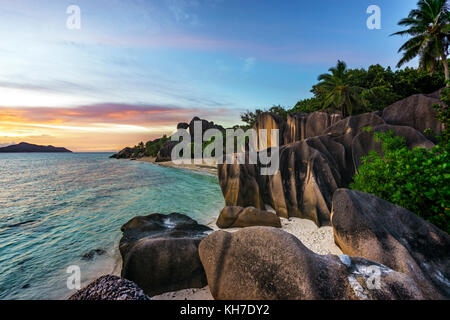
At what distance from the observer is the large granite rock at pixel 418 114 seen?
9.00 metres

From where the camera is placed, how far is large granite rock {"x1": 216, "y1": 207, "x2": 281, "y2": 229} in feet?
25.5

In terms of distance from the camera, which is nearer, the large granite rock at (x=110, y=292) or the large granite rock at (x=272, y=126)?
the large granite rock at (x=110, y=292)

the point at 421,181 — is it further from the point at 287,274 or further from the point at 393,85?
the point at 393,85

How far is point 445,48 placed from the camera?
63.5 ft

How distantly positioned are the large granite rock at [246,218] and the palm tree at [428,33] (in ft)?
84.1

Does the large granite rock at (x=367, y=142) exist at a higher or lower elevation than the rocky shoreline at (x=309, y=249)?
higher

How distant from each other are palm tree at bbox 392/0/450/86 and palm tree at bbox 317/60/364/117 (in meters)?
7.15

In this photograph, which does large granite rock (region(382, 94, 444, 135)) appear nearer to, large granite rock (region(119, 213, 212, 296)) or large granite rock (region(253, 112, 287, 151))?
large granite rock (region(253, 112, 287, 151))

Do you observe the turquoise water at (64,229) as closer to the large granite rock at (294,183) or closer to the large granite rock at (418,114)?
the large granite rock at (294,183)

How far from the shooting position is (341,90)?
19656 millimetres

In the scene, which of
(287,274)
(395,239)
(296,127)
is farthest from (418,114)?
(287,274)

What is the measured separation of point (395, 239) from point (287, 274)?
9.80ft

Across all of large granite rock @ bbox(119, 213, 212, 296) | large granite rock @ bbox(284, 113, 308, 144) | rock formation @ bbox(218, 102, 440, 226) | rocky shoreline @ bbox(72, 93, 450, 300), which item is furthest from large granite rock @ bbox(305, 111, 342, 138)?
large granite rock @ bbox(119, 213, 212, 296)

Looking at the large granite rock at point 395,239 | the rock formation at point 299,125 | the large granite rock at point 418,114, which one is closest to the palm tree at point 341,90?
the rock formation at point 299,125
